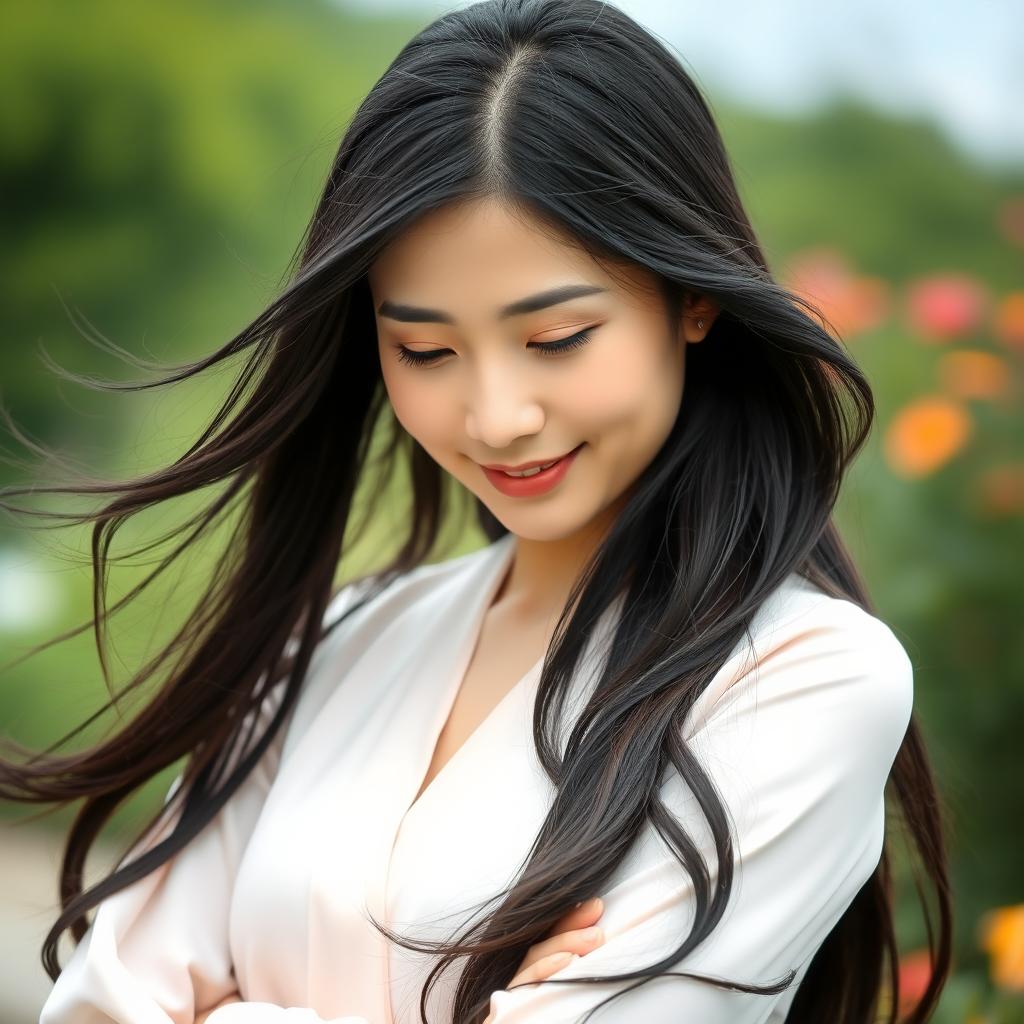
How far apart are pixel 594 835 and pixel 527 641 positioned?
0.41 metres

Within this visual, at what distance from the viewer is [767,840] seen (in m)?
1.38

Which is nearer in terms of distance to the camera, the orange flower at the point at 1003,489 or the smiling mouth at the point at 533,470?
the smiling mouth at the point at 533,470

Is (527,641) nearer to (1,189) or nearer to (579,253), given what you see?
(579,253)

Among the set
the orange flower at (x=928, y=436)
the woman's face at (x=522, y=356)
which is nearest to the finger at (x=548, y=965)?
the woman's face at (x=522, y=356)

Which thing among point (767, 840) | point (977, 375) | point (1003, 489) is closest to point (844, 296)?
point (977, 375)

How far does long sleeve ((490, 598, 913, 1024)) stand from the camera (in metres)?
1.36

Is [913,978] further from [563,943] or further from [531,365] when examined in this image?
[531,365]

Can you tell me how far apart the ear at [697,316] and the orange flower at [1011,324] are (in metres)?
1.34

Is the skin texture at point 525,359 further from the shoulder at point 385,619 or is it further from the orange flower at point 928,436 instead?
the orange flower at point 928,436

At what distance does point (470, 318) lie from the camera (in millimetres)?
1454

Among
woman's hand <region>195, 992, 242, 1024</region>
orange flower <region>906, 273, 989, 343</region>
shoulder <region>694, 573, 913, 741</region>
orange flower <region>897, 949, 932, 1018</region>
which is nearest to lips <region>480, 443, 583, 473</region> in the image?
shoulder <region>694, 573, 913, 741</region>

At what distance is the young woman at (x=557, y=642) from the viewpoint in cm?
140

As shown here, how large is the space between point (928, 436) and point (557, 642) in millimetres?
1228

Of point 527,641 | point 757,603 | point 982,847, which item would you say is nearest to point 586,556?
point 527,641
